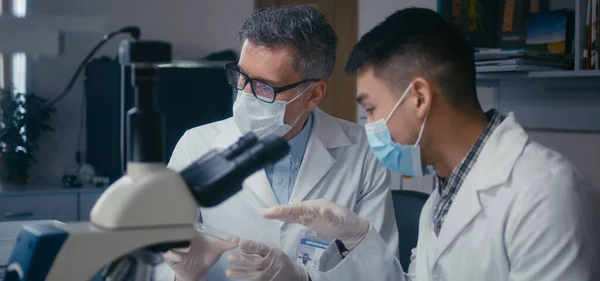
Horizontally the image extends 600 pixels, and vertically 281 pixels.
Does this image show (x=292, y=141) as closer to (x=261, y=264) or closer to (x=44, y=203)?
(x=261, y=264)

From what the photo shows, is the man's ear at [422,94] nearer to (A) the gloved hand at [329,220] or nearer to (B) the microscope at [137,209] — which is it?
(A) the gloved hand at [329,220]

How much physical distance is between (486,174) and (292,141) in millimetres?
622

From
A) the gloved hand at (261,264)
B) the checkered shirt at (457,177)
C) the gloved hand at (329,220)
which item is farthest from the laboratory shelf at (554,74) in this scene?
the gloved hand at (261,264)

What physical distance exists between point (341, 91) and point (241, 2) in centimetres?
83

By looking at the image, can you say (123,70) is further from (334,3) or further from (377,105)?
(334,3)

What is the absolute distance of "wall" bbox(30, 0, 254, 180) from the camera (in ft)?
11.4

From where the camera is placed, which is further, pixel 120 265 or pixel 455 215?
pixel 455 215

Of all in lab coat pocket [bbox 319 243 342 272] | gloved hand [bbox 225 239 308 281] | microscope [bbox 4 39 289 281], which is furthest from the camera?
lab coat pocket [bbox 319 243 342 272]

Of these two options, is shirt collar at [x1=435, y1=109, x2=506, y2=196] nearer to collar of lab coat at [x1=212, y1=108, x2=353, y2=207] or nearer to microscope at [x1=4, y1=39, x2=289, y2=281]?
collar of lab coat at [x1=212, y1=108, x2=353, y2=207]

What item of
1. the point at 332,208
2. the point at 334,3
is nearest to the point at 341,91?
the point at 334,3

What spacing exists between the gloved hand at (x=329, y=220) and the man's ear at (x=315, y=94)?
36cm

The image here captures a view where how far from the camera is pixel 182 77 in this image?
3.37 meters

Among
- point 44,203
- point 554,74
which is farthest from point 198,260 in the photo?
point 44,203

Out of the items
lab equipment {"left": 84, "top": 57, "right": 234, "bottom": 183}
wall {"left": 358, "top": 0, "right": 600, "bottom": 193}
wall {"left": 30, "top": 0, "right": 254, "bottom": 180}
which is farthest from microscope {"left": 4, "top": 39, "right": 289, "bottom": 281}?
wall {"left": 30, "top": 0, "right": 254, "bottom": 180}
